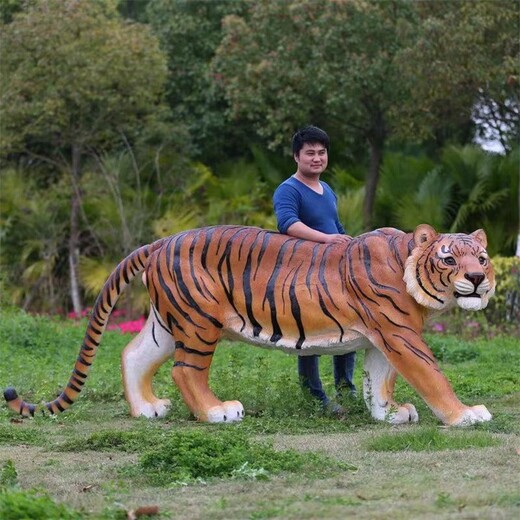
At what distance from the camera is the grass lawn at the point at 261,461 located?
17.0ft

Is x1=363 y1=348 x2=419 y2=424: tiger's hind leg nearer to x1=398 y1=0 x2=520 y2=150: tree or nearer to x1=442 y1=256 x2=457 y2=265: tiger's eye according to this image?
x1=442 y1=256 x2=457 y2=265: tiger's eye

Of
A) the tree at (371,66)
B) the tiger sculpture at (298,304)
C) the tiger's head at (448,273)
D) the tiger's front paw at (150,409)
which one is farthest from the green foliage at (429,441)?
the tree at (371,66)

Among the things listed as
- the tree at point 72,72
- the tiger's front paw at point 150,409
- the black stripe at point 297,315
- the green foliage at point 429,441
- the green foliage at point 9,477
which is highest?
the tree at point 72,72

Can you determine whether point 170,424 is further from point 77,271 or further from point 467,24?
point 77,271

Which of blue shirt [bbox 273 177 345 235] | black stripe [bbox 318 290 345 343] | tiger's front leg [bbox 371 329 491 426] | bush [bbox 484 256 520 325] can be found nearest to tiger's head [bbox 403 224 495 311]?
tiger's front leg [bbox 371 329 491 426]

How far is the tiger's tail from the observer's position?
8469mm

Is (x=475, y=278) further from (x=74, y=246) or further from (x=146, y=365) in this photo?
(x=74, y=246)

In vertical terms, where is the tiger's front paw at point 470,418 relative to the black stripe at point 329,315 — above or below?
below

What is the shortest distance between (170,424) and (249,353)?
4636 mm

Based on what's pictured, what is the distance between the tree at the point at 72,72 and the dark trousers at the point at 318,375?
11.1 m

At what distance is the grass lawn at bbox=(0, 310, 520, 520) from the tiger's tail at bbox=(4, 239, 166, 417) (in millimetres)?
104

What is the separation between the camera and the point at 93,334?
859 cm

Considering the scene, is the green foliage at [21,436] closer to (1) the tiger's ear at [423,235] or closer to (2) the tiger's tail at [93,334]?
(2) the tiger's tail at [93,334]

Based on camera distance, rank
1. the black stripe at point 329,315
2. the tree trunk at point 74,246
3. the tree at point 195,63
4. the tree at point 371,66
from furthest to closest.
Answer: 1. the tree at point 195,63
2. the tree trunk at point 74,246
3. the tree at point 371,66
4. the black stripe at point 329,315
